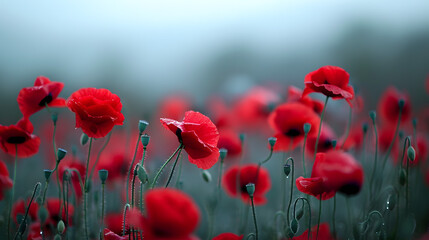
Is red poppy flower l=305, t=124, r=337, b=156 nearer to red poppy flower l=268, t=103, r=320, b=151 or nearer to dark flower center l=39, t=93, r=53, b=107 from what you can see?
red poppy flower l=268, t=103, r=320, b=151

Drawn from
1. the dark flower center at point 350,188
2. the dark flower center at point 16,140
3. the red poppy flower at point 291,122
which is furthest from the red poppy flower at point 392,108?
the dark flower center at point 16,140

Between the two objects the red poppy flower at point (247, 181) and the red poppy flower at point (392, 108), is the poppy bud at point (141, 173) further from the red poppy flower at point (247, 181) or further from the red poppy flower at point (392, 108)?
the red poppy flower at point (392, 108)

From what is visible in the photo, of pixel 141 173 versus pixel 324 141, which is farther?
pixel 324 141

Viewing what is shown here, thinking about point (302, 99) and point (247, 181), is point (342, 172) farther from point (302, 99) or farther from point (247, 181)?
point (247, 181)

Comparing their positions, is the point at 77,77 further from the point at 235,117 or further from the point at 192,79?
the point at 235,117

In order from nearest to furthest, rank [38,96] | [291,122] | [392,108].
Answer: [38,96]
[291,122]
[392,108]

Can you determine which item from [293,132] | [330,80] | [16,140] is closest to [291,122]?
[293,132]

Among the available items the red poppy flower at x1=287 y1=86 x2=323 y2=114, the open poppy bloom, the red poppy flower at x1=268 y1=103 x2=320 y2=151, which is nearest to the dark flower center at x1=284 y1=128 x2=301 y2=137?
the red poppy flower at x1=268 y1=103 x2=320 y2=151
